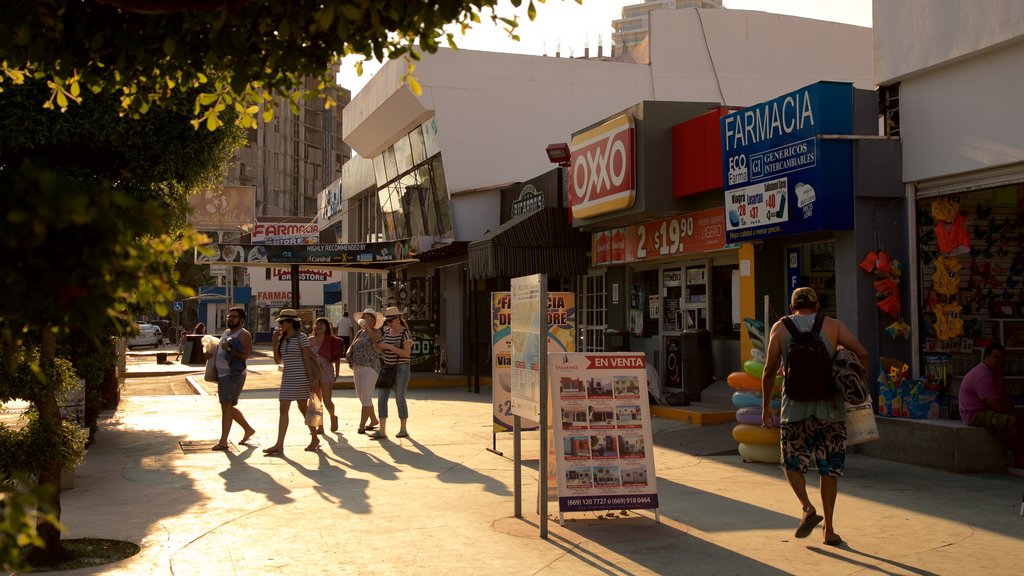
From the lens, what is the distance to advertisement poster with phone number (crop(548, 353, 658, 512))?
25.8 ft

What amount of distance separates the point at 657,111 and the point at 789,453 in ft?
31.6

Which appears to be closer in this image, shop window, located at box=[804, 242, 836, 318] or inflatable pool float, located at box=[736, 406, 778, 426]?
inflatable pool float, located at box=[736, 406, 778, 426]

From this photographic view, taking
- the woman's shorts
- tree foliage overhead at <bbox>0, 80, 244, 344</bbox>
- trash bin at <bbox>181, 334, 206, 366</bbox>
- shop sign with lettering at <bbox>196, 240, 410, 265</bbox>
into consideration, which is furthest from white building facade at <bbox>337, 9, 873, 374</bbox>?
tree foliage overhead at <bbox>0, 80, 244, 344</bbox>


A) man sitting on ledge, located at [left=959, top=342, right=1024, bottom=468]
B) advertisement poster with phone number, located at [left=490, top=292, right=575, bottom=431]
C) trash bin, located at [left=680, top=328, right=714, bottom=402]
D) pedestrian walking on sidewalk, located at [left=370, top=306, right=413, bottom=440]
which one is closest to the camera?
man sitting on ledge, located at [left=959, top=342, right=1024, bottom=468]

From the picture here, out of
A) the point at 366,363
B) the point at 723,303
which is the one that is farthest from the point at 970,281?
the point at 366,363

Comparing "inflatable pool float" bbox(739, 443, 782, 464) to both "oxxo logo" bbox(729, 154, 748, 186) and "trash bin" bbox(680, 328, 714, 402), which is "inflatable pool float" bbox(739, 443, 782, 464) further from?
"trash bin" bbox(680, 328, 714, 402)

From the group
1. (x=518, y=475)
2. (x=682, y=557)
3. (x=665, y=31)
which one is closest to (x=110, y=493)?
(x=518, y=475)

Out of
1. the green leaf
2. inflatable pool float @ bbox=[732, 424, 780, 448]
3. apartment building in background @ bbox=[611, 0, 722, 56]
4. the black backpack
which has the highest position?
apartment building in background @ bbox=[611, 0, 722, 56]

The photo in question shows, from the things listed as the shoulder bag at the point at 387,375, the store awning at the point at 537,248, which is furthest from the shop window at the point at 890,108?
the store awning at the point at 537,248

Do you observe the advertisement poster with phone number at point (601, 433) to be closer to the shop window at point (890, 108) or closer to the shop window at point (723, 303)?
the shop window at point (890, 108)

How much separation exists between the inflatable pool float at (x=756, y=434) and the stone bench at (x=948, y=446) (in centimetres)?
149

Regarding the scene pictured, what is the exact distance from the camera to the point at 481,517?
8.38m

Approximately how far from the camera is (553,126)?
2708 cm

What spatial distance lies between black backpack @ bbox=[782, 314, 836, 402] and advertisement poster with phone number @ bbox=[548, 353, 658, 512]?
1.25 m
